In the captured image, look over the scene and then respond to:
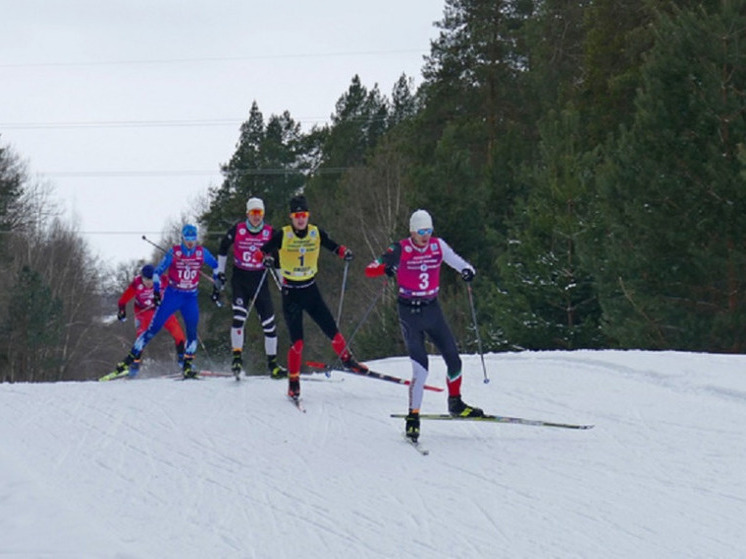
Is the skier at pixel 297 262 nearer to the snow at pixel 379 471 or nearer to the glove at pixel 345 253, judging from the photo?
the glove at pixel 345 253

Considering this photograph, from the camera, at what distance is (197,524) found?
6328 millimetres

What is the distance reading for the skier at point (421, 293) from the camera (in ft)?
29.8

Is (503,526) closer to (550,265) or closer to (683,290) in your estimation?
(683,290)

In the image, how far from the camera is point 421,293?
9172mm

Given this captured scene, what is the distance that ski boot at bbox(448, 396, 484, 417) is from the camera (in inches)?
359

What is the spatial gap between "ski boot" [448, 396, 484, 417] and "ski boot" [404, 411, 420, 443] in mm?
486

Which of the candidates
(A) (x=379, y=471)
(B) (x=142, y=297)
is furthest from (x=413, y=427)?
(B) (x=142, y=297)

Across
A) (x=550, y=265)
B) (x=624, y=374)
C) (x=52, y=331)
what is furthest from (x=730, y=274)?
(x=52, y=331)

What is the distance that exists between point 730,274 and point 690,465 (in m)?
12.4

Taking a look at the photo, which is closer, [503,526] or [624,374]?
[503,526]

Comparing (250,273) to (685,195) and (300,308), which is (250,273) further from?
(685,195)

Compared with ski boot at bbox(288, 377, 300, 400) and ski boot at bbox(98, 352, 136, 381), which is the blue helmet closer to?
ski boot at bbox(98, 352, 136, 381)

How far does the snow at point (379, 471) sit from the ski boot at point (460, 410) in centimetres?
18

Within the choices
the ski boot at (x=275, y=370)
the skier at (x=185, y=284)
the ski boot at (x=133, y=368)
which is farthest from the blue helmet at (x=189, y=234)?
the ski boot at (x=133, y=368)
